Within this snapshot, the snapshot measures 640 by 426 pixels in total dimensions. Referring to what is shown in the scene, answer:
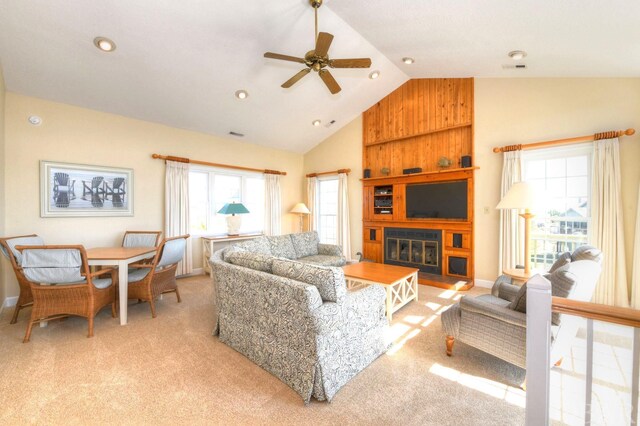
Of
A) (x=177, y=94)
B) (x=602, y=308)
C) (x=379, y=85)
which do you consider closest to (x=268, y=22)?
(x=177, y=94)

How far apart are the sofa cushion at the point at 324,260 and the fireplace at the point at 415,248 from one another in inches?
55.0

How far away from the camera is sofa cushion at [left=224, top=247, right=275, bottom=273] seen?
7.86ft

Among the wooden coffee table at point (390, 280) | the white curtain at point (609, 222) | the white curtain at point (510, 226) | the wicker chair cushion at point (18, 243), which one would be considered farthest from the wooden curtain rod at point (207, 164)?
the white curtain at point (609, 222)

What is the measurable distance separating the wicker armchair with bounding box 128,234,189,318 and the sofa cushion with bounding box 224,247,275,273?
1121 millimetres

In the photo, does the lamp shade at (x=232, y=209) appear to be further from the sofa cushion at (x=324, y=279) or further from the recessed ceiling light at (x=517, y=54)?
the recessed ceiling light at (x=517, y=54)

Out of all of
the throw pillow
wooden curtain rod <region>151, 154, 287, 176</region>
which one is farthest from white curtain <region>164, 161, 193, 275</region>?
the throw pillow

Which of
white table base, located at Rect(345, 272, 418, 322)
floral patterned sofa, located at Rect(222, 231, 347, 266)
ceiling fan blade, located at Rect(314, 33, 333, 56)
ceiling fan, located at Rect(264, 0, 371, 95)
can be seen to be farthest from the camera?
floral patterned sofa, located at Rect(222, 231, 347, 266)

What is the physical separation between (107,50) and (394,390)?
4.65m

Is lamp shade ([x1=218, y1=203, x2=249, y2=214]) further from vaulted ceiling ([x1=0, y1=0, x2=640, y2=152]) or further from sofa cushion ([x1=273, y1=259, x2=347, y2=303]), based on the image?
sofa cushion ([x1=273, y1=259, x2=347, y2=303])

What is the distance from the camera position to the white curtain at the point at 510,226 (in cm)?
426

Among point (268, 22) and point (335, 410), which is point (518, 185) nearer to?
point (335, 410)

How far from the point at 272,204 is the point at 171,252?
10.8 feet

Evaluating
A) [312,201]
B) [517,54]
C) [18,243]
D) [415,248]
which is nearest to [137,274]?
[18,243]

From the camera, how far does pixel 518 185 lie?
3.31m
